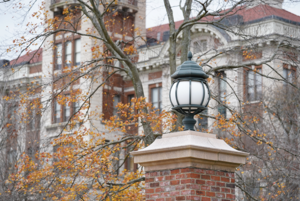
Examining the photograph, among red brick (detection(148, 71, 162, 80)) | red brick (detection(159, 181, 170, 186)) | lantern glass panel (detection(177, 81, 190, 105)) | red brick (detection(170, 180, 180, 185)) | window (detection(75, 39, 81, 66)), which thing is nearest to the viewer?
red brick (detection(170, 180, 180, 185))

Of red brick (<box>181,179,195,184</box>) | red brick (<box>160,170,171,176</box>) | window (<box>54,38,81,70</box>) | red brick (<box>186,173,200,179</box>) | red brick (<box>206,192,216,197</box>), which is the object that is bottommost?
red brick (<box>206,192,216,197</box>)

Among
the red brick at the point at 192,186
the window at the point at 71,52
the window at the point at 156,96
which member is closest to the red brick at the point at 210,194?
the red brick at the point at 192,186

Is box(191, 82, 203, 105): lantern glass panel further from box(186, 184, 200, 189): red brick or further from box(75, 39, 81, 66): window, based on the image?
box(75, 39, 81, 66): window

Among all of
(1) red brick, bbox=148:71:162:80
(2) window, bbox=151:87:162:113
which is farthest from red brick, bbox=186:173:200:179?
(1) red brick, bbox=148:71:162:80

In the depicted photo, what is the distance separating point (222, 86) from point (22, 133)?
10786 millimetres

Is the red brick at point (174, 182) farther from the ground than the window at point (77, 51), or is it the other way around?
the window at point (77, 51)

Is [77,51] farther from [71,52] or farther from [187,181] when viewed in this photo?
[187,181]

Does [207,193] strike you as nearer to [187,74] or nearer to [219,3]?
[187,74]

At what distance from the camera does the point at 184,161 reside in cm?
605

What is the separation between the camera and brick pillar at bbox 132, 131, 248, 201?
6.00 metres

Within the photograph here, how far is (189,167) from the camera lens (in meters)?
6.00

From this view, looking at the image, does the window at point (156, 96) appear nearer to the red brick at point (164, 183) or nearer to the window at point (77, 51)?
the window at point (77, 51)

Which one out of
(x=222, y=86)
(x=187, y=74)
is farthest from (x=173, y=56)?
(x=222, y=86)

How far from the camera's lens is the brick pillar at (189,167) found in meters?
6.00
